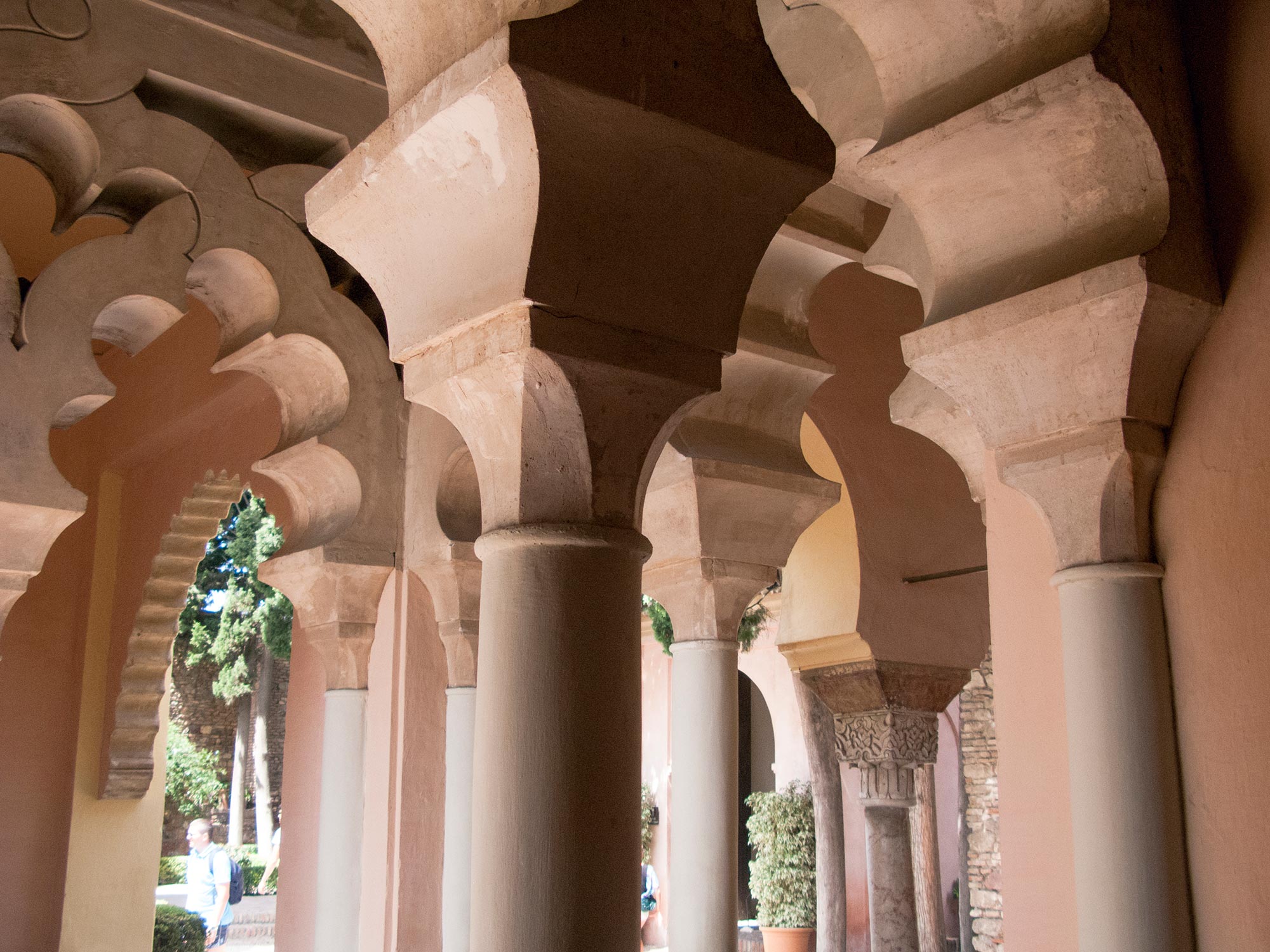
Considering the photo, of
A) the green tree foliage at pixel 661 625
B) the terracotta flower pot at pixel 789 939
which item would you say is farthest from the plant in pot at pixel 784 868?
the green tree foliage at pixel 661 625

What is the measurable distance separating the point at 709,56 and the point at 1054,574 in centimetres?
169

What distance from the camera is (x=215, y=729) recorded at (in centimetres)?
2306

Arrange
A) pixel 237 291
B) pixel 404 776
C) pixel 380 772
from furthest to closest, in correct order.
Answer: pixel 380 772
pixel 404 776
pixel 237 291

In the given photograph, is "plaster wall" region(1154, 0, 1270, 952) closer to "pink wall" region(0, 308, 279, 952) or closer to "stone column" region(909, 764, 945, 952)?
"pink wall" region(0, 308, 279, 952)

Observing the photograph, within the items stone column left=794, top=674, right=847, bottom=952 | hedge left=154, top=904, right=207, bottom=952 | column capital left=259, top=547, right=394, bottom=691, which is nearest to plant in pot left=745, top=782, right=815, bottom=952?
stone column left=794, top=674, right=847, bottom=952

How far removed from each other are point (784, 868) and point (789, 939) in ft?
2.17

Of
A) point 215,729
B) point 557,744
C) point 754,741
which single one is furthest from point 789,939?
point 215,729

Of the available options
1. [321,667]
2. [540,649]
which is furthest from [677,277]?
[321,667]

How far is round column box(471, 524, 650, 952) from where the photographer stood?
90.3 inches

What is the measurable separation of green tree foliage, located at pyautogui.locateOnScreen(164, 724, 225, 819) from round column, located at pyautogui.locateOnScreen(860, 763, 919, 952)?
55.0 feet

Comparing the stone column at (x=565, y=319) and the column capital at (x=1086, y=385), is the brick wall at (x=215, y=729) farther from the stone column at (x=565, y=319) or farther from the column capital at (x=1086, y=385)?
the stone column at (x=565, y=319)

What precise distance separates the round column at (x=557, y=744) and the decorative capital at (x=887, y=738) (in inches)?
219

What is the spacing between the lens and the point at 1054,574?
3.33 metres

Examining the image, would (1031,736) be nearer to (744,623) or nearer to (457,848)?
(457,848)
